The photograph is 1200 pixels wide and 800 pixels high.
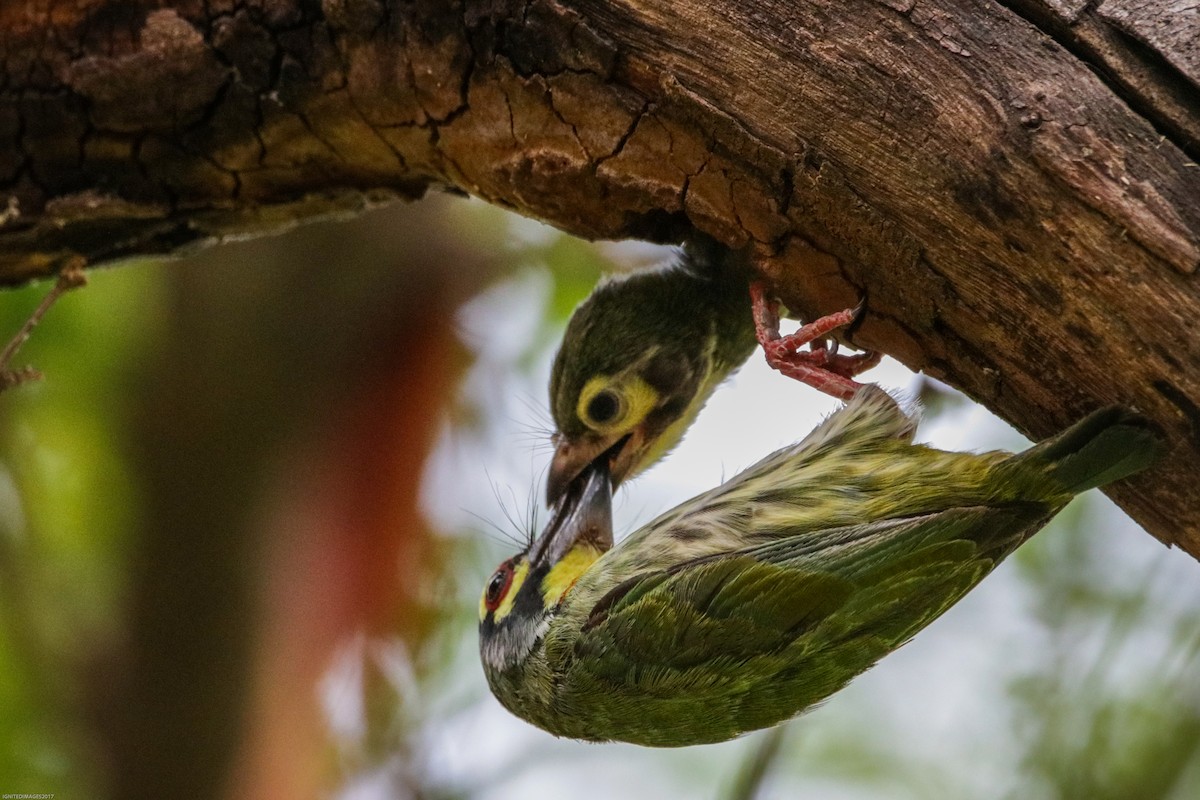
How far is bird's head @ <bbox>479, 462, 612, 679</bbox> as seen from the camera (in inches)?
125

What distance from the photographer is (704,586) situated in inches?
107

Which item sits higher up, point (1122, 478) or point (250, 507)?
point (250, 507)

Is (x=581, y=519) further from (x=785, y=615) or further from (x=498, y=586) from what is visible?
(x=785, y=615)

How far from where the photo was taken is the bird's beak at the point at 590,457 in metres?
3.55

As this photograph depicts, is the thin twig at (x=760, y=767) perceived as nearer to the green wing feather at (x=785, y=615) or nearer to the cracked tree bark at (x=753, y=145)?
the green wing feather at (x=785, y=615)

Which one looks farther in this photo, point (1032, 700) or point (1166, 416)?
point (1032, 700)

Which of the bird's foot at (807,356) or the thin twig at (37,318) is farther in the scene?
the thin twig at (37,318)

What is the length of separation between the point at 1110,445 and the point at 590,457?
165 cm

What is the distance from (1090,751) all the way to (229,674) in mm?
3116

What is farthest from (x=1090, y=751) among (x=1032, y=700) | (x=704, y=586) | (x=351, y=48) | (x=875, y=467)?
(x=351, y=48)

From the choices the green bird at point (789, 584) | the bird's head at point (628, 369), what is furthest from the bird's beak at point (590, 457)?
the green bird at point (789, 584)

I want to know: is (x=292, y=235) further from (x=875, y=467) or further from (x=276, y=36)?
(x=875, y=467)

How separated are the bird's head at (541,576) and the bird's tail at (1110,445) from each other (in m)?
1.35

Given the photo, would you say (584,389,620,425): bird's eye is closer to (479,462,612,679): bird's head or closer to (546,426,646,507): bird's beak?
(546,426,646,507): bird's beak
